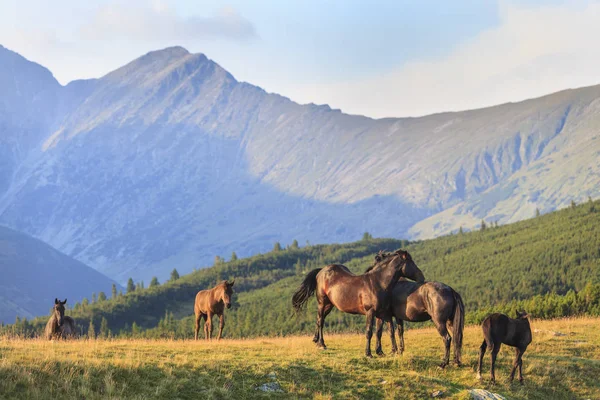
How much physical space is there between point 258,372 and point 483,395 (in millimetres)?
7392

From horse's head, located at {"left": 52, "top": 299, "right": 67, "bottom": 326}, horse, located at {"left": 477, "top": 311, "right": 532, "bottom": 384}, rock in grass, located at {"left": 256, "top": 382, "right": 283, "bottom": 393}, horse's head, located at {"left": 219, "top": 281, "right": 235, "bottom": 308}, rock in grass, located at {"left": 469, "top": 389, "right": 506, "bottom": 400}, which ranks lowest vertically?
rock in grass, located at {"left": 469, "top": 389, "right": 506, "bottom": 400}

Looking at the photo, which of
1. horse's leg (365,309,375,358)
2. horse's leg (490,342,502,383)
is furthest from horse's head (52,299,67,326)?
horse's leg (490,342,502,383)

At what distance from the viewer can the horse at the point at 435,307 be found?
2456 cm

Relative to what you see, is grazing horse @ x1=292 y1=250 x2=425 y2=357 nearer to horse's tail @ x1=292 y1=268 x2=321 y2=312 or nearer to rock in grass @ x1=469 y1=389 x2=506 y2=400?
horse's tail @ x1=292 y1=268 x2=321 y2=312

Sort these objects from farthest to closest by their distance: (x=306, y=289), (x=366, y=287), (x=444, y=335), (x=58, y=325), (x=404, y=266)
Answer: (x=58, y=325), (x=306, y=289), (x=366, y=287), (x=404, y=266), (x=444, y=335)

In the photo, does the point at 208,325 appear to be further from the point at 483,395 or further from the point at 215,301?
the point at 483,395

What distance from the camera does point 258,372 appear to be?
22.5m

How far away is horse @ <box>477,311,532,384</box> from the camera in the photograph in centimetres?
2389

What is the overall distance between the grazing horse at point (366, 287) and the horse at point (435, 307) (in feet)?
1.41

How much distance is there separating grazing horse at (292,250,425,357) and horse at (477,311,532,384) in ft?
10.5

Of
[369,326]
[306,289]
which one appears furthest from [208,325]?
[369,326]

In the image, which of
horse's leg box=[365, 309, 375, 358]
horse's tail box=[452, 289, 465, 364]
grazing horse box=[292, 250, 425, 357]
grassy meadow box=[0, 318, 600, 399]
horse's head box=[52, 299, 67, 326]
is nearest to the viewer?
grassy meadow box=[0, 318, 600, 399]

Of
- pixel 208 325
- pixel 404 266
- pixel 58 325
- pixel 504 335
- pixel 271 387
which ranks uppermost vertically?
pixel 404 266

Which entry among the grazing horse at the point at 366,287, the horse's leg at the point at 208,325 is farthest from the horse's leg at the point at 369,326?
the horse's leg at the point at 208,325
